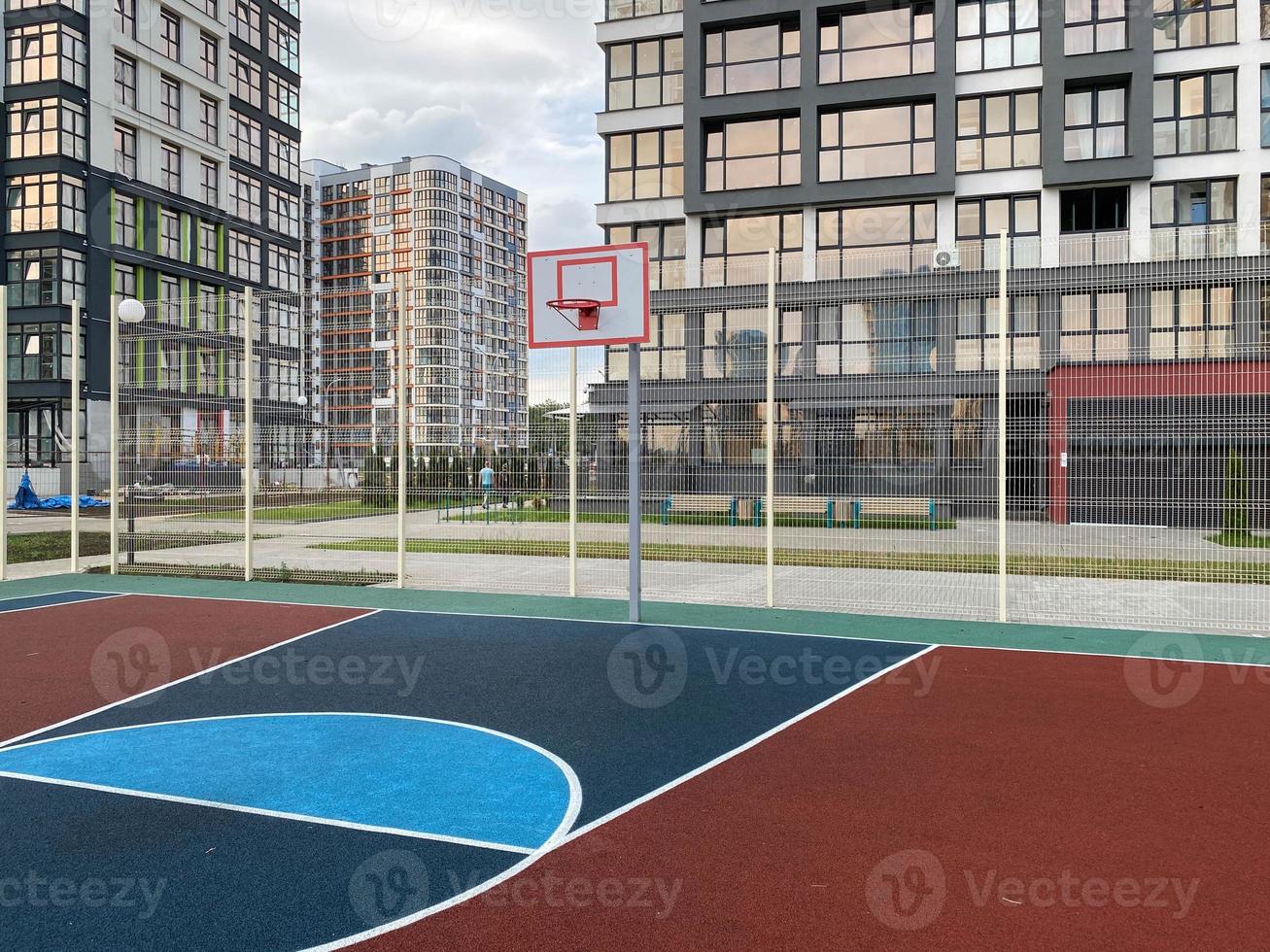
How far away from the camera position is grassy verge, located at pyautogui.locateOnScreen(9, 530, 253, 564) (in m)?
13.7

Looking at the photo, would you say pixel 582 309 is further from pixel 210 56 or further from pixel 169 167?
pixel 210 56

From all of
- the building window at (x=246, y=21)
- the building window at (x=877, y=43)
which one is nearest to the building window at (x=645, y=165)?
the building window at (x=877, y=43)

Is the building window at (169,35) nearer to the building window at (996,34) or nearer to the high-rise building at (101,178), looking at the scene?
the high-rise building at (101,178)

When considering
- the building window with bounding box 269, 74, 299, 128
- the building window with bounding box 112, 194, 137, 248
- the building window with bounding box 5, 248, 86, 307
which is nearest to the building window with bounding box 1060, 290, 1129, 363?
the building window with bounding box 5, 248, 86, 307

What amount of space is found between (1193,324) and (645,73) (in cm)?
2526

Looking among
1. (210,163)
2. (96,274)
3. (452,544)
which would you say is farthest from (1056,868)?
(210,163)

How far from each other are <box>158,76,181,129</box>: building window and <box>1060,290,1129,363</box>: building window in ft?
150

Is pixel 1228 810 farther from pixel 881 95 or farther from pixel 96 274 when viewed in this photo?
pixel 96 274

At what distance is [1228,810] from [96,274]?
45.6 m

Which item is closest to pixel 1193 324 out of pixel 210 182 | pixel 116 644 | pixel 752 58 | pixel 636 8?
pixel 116 644

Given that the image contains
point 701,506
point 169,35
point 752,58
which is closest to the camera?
point 701,506

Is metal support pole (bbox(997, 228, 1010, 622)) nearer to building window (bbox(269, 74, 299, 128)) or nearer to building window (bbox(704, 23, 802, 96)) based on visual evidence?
building window (bbox(704, 23, 802, 96))

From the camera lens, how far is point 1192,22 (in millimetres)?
26734

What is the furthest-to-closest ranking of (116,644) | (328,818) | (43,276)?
1. (43,276)
2. (116,644)
3. (328,818)
